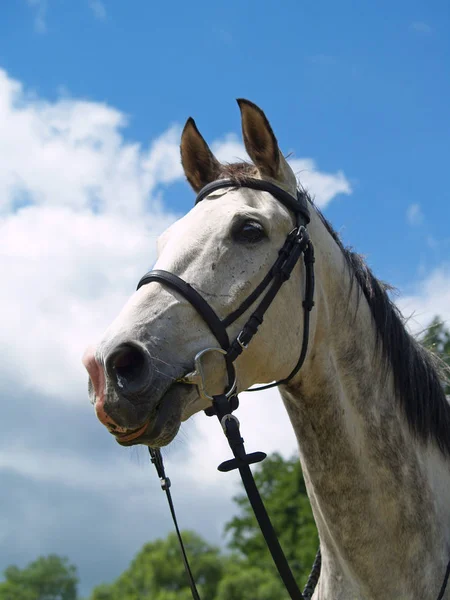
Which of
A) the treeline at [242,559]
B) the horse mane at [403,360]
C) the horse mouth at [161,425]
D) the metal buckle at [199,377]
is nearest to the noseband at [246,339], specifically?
the metal buckle at [199,377]

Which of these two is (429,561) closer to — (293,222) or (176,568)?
(293,222)

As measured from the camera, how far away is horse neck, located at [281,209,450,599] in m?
4.00

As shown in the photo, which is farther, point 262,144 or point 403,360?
point 403,360

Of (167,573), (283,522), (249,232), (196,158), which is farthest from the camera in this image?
(167,573)

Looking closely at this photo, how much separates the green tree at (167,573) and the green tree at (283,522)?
17.9 feet

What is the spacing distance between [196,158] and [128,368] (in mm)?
1911

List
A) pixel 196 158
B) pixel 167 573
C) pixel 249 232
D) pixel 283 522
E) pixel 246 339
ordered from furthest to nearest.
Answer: pixel 167 573 < pixel 283 522 < pixel 196 158 < pixel 249 232 < pixel 246 339

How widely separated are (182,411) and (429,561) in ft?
5.67

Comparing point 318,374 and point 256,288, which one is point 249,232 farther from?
point 318,374

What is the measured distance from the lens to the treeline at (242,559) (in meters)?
43.3

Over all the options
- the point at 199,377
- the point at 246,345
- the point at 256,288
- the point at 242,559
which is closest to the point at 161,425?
the point at 199,377

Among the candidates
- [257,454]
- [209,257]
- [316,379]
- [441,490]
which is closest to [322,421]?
[316,379]

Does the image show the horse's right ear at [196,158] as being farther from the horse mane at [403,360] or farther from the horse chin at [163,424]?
the horse chin at [163,424]

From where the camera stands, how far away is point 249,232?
3988mm
